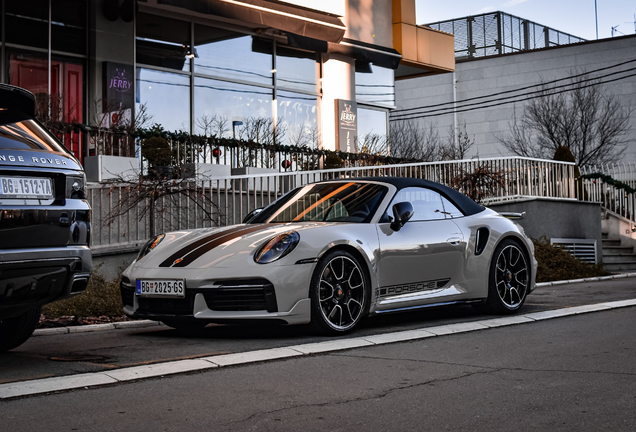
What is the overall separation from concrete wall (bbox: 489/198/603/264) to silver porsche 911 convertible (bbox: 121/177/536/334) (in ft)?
27.1

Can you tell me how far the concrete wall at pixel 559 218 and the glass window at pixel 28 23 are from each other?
9.82 metres

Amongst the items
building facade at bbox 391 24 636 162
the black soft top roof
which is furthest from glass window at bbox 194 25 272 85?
building facade at bbox 391 24 636 162

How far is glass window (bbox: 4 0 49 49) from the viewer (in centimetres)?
1552

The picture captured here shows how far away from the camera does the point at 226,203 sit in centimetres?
1227

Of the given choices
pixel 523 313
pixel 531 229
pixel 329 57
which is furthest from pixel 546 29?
pixel 523 313

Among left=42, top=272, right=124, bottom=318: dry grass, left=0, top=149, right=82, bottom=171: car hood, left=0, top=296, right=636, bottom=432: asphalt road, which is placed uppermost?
left=0, top=149, right=82, bottom=171: car hood

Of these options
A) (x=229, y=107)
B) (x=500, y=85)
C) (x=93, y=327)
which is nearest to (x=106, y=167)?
(x=93, y=327)

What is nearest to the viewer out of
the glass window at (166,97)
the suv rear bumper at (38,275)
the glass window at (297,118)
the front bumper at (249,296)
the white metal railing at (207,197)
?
the suv rear bumper at (38,275)

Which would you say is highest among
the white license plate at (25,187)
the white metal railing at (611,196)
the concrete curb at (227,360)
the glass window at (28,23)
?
Result: the glass window at (28,23)

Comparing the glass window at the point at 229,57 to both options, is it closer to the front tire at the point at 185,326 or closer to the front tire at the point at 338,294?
the front tire at the point at 185,326

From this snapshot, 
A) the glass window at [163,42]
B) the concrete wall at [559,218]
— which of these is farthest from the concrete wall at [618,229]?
the glass window at [163,42]

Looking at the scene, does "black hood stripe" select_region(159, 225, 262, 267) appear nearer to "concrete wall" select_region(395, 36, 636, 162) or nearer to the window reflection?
the window reflection

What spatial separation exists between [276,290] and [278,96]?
1490cm

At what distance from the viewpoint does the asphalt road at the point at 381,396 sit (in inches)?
145
